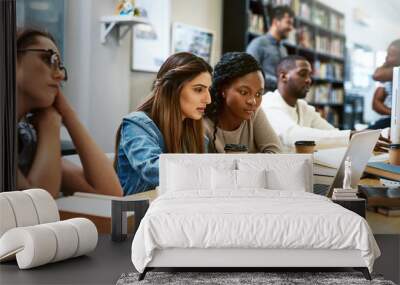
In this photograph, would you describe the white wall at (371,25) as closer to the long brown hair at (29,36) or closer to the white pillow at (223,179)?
the white pillow at (223,179)

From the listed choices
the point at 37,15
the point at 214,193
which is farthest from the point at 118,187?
the point at 37,15

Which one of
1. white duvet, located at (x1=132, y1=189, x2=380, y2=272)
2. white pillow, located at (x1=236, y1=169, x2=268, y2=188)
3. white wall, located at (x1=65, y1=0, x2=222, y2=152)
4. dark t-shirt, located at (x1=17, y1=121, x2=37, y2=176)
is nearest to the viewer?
white duvet, located at (x1=132, y1=189, x2=380, y2=272)

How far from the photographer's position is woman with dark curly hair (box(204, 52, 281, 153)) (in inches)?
218

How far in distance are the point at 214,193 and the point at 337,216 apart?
107 cm

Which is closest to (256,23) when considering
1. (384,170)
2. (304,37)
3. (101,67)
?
(304,37)

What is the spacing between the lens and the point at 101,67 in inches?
224

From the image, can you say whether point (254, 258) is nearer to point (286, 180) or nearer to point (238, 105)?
point (286, 180)

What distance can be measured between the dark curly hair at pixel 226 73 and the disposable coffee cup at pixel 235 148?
205 millimetres

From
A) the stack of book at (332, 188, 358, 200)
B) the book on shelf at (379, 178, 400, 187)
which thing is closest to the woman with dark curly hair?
the stack of book at (332, 188, 358, 200)

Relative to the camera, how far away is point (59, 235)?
4.50m

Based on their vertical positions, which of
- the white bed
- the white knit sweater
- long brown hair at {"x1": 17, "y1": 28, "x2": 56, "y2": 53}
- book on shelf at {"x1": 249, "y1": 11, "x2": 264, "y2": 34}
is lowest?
the white bed

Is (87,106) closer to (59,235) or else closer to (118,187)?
(118,187)

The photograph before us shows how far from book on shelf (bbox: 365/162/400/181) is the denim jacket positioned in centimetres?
181

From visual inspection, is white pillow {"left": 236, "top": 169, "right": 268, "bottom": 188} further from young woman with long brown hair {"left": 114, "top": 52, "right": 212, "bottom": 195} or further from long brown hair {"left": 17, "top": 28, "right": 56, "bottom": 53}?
long brown hair {"left": 17, "top": 28, "right": 56, "bottom": 53}
